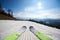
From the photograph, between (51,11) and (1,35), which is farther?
(51,11)

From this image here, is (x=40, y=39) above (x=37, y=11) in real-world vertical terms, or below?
below

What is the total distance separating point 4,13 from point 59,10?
98cm

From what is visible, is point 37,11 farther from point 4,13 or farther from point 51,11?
point 4,13

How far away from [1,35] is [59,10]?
1109 millimetres

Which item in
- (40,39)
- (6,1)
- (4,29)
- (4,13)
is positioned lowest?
(40,39)

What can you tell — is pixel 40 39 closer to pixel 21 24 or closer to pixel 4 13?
pixel 21 24

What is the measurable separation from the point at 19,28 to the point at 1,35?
329 mm

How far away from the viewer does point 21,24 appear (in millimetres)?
2320

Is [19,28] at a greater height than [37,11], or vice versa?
[37,11]

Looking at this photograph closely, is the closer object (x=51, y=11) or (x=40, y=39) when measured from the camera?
(x=40, y=39)

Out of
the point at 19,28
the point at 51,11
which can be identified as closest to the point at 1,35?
the point at 19,28

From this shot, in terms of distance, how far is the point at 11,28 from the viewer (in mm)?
2289

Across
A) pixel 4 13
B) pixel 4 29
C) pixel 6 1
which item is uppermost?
pixel 6 1

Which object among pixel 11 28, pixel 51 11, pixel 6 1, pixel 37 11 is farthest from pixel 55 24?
pixel 6 1
